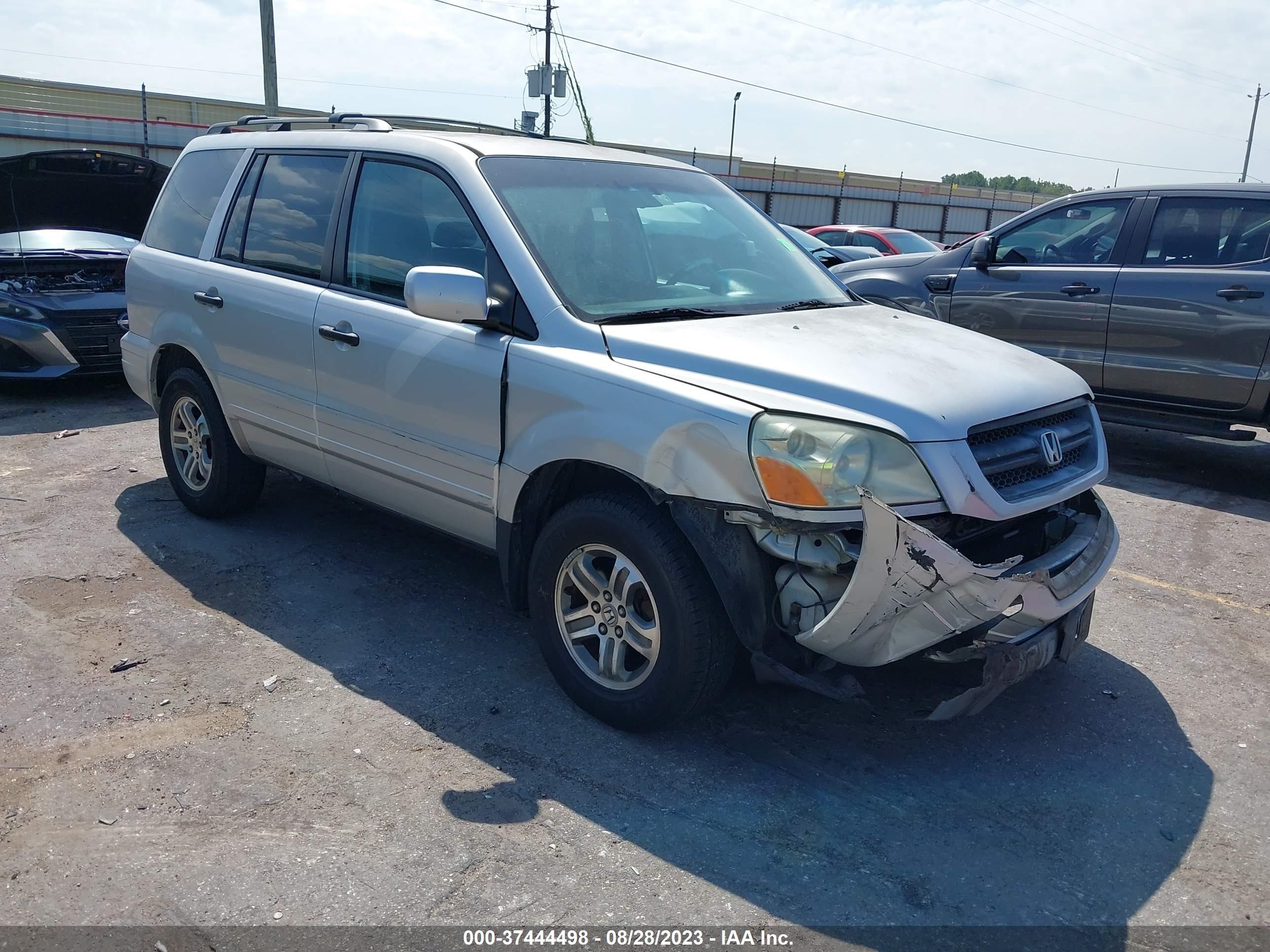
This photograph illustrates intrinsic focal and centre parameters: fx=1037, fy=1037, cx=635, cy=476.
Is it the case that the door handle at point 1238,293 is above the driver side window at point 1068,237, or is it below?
below

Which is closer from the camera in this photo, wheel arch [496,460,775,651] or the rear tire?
wheel arch [496,460,775,651]

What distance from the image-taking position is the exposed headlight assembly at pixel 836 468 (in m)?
2.95

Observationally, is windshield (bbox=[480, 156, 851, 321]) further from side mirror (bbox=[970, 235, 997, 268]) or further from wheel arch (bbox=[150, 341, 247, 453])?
side mirror (bbox=[970, 235, 997, 268])

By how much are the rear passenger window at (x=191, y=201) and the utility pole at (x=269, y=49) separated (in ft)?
42.9

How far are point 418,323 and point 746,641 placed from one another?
5.92 feet

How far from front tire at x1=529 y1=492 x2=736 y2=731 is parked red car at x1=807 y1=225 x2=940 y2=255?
14496 mm

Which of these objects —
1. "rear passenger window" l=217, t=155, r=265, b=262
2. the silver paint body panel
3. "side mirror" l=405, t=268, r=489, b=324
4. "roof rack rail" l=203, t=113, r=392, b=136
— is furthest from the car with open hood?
"side mirror" l=405, t=268, r=489, b=324

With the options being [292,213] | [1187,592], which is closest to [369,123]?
[292,213]

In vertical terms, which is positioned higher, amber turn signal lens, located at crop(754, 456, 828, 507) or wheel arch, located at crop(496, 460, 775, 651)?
amber turn signal lens, located at crop(754, 456, 828, 507)

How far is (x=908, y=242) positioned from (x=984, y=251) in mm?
10082

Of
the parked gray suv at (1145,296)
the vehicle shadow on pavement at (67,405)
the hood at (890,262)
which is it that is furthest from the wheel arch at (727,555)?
the hood at (890,262)

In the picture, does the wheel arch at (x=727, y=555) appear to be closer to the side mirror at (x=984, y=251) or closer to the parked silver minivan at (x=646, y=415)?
the parked silver minivan at (x=646, y=415)

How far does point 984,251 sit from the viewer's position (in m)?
7.80

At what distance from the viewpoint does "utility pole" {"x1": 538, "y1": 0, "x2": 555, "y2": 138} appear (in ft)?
82.0
